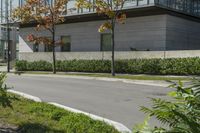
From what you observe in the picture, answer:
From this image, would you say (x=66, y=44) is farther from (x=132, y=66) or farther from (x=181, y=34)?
(x=132, y=66)

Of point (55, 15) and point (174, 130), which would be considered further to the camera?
point (55, 15)

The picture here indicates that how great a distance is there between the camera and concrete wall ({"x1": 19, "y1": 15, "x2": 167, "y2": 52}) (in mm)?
34594

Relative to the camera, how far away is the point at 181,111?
228 cm

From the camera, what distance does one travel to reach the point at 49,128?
8.04 meters

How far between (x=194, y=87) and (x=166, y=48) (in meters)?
32.4

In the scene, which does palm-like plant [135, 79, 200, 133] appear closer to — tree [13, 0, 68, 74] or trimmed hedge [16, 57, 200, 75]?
trimmed hedge [16, 57, 200, 75]

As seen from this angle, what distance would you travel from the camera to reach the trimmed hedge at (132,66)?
2591 centimetres

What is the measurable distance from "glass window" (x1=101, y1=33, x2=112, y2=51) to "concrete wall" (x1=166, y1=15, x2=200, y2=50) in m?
6.69

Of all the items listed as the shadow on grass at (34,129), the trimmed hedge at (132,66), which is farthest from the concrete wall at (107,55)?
→ the shadow on grass at (34,129)

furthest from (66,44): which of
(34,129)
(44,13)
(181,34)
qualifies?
→ (34,129)

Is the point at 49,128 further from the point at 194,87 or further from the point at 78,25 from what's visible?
the point at 78,25

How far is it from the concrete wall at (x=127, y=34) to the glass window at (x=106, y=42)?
39 cm

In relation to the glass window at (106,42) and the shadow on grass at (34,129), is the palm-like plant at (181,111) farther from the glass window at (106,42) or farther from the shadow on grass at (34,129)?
the glass window at (106,42)

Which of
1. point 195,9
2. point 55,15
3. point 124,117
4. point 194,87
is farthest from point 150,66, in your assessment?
point 194,87
